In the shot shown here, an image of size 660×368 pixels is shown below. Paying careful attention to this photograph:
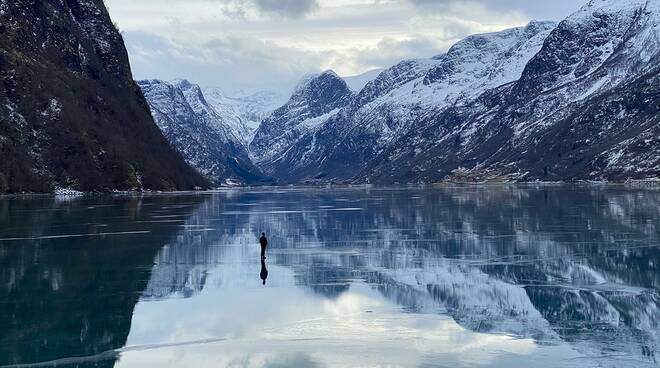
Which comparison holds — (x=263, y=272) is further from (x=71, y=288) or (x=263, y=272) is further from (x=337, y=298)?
(x=71, y=288)

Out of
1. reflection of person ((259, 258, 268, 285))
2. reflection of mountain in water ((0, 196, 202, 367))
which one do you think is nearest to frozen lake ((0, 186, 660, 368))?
reflection of mountain in water ((0, 196, 202, 367))

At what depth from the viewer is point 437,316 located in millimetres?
41438

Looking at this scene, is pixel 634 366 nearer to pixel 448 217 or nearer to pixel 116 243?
pixel 116 243

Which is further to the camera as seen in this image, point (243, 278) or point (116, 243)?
point (116, 243)

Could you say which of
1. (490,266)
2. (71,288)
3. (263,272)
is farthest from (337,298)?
(71,288)

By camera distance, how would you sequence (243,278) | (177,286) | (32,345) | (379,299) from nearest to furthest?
1. (32,345)
2. (379,299)
3. (177,286)
4. (243,278)

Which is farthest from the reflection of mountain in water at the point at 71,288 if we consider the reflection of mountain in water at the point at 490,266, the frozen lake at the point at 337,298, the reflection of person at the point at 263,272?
the reflection of person at the point at 263,272

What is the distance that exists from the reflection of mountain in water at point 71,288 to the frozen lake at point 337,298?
13 centimetres

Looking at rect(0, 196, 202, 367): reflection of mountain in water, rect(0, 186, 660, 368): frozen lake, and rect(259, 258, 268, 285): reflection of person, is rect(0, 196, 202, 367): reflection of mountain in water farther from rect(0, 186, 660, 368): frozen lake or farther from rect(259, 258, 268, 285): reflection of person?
rect(259, 258, 268, 285): reflection of person

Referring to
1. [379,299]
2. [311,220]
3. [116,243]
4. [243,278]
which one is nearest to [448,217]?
[311,220]

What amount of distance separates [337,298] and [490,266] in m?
15.8

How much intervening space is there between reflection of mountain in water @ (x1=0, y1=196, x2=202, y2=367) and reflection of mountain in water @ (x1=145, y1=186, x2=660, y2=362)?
10.0 ft

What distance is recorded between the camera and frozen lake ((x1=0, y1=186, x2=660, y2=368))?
112 ft

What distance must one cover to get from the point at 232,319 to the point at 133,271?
61.3 ft
